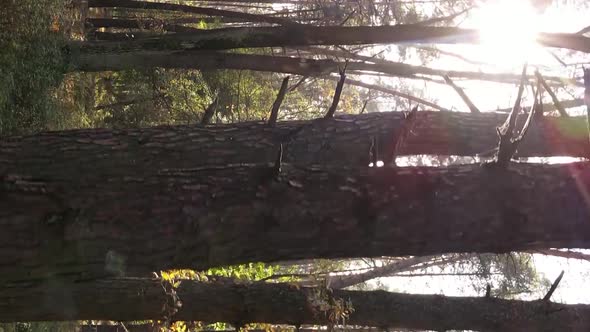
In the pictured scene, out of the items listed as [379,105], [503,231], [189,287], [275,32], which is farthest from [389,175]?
[379,105]

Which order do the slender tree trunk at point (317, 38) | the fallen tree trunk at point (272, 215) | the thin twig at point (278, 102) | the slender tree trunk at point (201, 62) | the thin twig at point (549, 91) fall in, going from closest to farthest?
the fallen tree trunk at point (272, 215)
the thin twig at point (549, 91)
the thin twig at point (278, 102)
the slender tree trunk at point (317, 38)
the slender tree trunk at point (201, 62)

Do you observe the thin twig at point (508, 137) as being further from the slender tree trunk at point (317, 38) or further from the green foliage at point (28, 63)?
the green foliage at point (28, 63)

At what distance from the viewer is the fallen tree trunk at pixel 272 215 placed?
2.63 meters

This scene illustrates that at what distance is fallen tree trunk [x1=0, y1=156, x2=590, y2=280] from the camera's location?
8.64ft

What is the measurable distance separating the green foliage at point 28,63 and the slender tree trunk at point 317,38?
0.69 metres

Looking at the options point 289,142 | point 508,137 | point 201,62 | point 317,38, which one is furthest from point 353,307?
point 201,62

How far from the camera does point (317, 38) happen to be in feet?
20.4

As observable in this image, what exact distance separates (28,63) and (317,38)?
3.18 m

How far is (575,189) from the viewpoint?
9.64ft

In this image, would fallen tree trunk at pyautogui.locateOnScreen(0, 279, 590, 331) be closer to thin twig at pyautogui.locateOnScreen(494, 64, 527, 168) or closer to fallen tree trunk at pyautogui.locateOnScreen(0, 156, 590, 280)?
fallen tree trunk at pyautogui.locateOnScreen(0, 156, 590, 280)

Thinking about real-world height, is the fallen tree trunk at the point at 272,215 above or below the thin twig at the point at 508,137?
below

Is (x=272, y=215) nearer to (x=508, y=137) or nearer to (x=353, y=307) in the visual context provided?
(x=508, y=137)

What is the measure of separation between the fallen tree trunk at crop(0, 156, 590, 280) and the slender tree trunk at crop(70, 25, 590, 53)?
130 inches

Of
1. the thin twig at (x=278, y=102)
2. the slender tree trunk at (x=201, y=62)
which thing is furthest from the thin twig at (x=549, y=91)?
the slender tree trunk at (x=201, y=62)
